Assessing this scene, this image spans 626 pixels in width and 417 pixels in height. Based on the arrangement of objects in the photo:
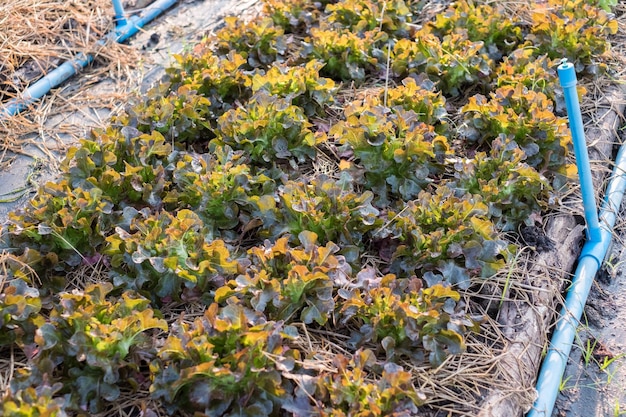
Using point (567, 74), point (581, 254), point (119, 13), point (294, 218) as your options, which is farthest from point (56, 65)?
point (581, 254)

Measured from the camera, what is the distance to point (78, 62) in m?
3.77

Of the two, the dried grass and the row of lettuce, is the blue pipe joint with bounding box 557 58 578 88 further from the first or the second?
the dried grass

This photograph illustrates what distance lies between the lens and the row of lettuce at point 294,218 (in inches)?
78.7

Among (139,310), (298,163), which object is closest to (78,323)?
(139,310)

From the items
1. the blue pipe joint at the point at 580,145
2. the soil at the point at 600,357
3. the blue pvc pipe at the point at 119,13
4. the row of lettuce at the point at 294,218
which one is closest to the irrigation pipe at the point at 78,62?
the blue pvc pipe at the point at 119,13

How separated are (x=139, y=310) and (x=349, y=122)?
119 centimetres

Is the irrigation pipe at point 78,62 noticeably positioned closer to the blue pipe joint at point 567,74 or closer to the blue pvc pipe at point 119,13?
the blue pvc pipe at point 119,13

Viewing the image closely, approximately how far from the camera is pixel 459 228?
2373 millimetres

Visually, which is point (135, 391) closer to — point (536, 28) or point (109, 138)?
point (109, 138)

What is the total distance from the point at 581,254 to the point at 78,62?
2.81 m

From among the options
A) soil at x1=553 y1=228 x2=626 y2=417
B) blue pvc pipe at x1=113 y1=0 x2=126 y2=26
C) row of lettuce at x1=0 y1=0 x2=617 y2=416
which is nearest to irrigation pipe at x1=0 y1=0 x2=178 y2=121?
blue pvc pipe at x1=113 y1=0 x2=126 y2=26

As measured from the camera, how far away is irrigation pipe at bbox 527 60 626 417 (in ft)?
7.47

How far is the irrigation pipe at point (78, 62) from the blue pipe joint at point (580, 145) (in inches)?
101

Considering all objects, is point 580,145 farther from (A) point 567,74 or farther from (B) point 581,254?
(B) point 581,254
